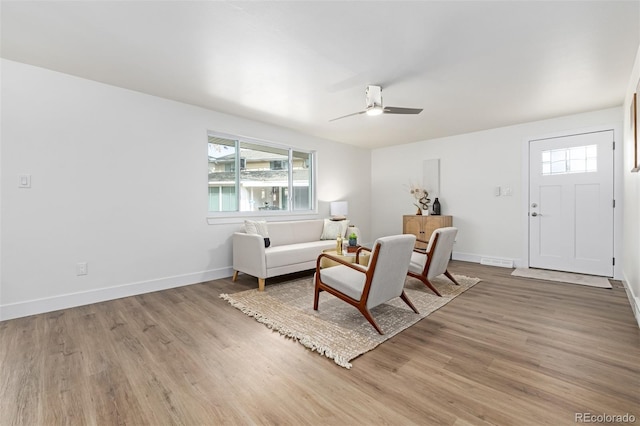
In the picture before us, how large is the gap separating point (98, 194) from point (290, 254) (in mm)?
2409

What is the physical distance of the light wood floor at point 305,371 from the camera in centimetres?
149

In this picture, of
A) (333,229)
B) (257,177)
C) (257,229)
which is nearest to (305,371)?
(257,229)

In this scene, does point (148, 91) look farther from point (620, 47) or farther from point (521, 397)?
point (620, 47)

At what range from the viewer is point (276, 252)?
381cm

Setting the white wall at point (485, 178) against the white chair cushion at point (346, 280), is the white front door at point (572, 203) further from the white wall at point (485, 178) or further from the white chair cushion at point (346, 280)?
the white chair cushion at point (346, 280)

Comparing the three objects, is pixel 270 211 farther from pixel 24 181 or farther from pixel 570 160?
pixel 570 160

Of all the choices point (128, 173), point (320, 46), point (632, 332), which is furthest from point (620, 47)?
point (128, 173)

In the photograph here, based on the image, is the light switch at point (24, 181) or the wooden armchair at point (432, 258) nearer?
the light switch at point (24, 181)

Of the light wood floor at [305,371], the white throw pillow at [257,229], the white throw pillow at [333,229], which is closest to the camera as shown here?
the light wood floor at [305,371]

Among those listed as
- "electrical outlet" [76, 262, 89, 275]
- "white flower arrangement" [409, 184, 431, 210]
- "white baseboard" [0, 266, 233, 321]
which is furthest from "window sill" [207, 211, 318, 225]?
"white flower arrangement" [409, 184, 431, 210]

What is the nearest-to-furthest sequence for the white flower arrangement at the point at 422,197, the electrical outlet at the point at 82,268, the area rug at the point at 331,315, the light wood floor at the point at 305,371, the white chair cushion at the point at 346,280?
the light wood floor at the point at 305,371
the area rug at the point at 331,315
the white chair cushion at the point at 346,280
the electrical outlet at the point at 82,268
the white flower arrangement at the point at 422,197

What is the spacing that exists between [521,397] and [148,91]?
15.1ft

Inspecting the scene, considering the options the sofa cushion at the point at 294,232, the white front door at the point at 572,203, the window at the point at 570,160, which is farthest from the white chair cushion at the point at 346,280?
the window at the point at 570,160

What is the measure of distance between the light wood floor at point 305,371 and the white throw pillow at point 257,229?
1357 millimetres
